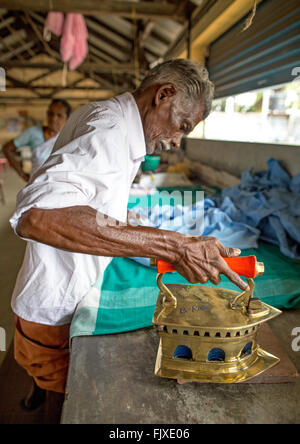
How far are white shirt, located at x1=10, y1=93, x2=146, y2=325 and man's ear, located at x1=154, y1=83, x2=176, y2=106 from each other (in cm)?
9

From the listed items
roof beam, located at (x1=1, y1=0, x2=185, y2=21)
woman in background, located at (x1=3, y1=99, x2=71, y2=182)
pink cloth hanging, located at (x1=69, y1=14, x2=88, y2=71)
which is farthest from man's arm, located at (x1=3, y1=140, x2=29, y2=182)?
roof beam, located at (x1=1, y1=0, x2=185, y2=21)

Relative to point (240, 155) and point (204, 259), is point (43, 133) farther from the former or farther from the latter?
point (204, 259)

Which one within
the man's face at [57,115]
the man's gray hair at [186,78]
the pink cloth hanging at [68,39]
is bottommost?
the man's gray hair at [186,78]

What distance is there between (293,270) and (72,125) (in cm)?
115

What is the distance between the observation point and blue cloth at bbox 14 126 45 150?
3303 mm

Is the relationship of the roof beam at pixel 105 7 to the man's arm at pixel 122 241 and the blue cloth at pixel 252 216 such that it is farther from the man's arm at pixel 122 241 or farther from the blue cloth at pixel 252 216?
the man's arm at pixel 122 241

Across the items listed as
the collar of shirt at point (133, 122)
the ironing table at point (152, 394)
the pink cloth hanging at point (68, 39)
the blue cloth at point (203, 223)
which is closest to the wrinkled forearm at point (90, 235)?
the ironing table at point (152, 394)

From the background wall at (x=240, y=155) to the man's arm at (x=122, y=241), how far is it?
1.60m

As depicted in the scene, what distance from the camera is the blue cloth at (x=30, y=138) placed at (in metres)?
3.30

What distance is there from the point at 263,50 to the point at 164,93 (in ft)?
6.21

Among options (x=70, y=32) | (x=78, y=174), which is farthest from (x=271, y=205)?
(x=70, y=32)

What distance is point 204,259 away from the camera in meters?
0.78
